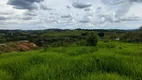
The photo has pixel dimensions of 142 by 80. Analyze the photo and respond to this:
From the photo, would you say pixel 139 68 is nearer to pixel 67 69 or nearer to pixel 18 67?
pixel 67 69

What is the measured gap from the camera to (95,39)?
37.7 meters

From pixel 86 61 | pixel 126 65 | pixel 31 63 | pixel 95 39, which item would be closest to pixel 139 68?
pixel 126 65

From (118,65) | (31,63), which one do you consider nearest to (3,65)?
(31,63)

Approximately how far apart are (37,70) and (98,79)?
2335 millimetres

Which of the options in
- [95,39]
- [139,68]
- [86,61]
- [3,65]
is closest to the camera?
[139,68]

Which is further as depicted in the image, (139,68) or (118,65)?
(118,65)

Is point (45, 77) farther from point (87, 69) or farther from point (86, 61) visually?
point (86, 61)

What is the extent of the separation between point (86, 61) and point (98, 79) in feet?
10.7

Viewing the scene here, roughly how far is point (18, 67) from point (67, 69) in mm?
2296

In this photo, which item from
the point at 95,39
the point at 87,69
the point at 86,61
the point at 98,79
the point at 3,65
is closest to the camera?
the point at 98,79

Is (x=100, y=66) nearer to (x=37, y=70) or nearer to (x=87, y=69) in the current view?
(x=87, y=69)

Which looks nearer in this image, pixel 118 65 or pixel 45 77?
pixel 45 77

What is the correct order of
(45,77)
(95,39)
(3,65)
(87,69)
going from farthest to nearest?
(95,39)
(3,65)
(87,69)
(45,77)

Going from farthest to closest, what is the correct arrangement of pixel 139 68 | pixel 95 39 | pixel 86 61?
1. pixel 95 39
2. pixel 86 61
3. pixel 139 68
